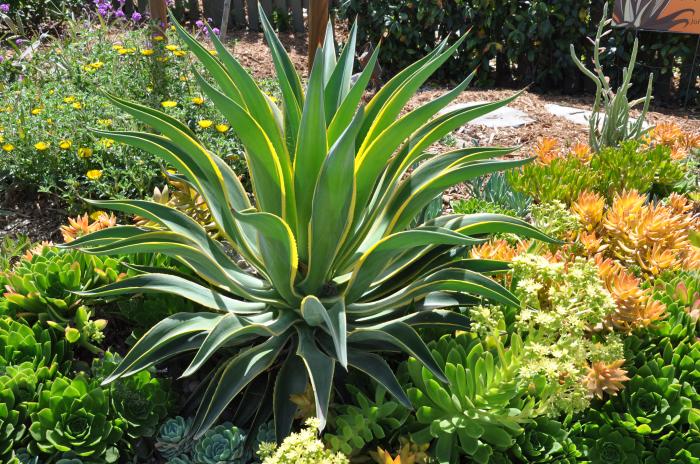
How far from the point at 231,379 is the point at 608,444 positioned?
116cm

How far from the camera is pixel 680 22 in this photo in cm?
481

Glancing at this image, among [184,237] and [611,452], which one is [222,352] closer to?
[184,237]

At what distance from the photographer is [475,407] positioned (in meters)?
1.69

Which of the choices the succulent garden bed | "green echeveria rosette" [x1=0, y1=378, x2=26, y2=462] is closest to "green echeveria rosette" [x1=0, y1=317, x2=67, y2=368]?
the succulent garden bed

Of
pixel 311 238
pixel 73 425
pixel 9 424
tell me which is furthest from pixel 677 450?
pixel 9 424

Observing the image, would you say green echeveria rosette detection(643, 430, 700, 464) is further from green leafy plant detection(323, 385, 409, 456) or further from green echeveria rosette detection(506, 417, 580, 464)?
green leafy plant detection(323, 385, 409, 456)

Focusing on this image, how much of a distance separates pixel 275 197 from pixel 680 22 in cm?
427

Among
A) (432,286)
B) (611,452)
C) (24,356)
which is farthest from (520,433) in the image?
(24,356)

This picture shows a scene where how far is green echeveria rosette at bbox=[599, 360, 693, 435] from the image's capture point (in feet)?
6.20

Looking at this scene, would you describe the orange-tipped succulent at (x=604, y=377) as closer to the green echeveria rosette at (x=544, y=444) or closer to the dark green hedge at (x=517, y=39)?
the green echeveria rosette at (x=544, y=444)

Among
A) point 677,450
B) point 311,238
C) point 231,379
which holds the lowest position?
point 677,450

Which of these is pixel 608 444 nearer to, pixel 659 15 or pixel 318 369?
pixel 318 369

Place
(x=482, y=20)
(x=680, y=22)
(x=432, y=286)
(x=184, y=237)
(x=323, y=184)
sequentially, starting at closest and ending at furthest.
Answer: (x=323, y=184) → (x=432, y=286) → (x=184, y=237) → (x=680, y=22) → (x=482, y=20)

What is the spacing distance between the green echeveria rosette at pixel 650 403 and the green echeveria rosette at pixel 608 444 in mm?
30
